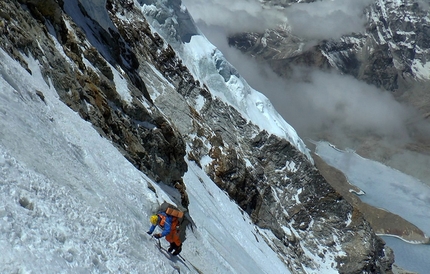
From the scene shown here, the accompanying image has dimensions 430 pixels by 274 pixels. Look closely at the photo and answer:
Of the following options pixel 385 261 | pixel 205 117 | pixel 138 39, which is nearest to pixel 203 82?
pixel 205 117

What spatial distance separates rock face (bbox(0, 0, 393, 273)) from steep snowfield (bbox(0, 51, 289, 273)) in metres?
1.71

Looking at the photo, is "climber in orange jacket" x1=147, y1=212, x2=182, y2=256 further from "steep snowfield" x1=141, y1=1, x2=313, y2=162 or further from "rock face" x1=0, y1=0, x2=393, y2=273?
"steep snowfield" x1=141, y1=1, x2=313, y2=162

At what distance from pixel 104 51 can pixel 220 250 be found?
20887 millimetres

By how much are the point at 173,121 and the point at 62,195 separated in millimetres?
48353

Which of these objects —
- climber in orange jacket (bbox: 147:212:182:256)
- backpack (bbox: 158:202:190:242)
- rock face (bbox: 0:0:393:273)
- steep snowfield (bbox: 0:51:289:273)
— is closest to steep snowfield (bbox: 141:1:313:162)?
rock face (bbox: 0:0:393:273)

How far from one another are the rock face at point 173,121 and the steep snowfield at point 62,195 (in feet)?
5.60

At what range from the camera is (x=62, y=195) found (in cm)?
1177

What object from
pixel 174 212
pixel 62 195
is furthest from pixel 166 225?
pixel 62 195

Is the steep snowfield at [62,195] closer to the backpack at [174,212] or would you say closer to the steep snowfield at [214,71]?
the backpack at [174,212]

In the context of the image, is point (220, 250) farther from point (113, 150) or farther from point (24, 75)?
point (24, 75)

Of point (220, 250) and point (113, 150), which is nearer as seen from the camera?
point (113, 150)

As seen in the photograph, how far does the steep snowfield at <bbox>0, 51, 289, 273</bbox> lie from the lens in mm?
9773

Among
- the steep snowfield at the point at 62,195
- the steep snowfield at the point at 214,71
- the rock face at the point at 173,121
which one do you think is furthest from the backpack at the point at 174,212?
the steep snowfield at the point at 214,71

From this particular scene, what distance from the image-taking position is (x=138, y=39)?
6606 cm
